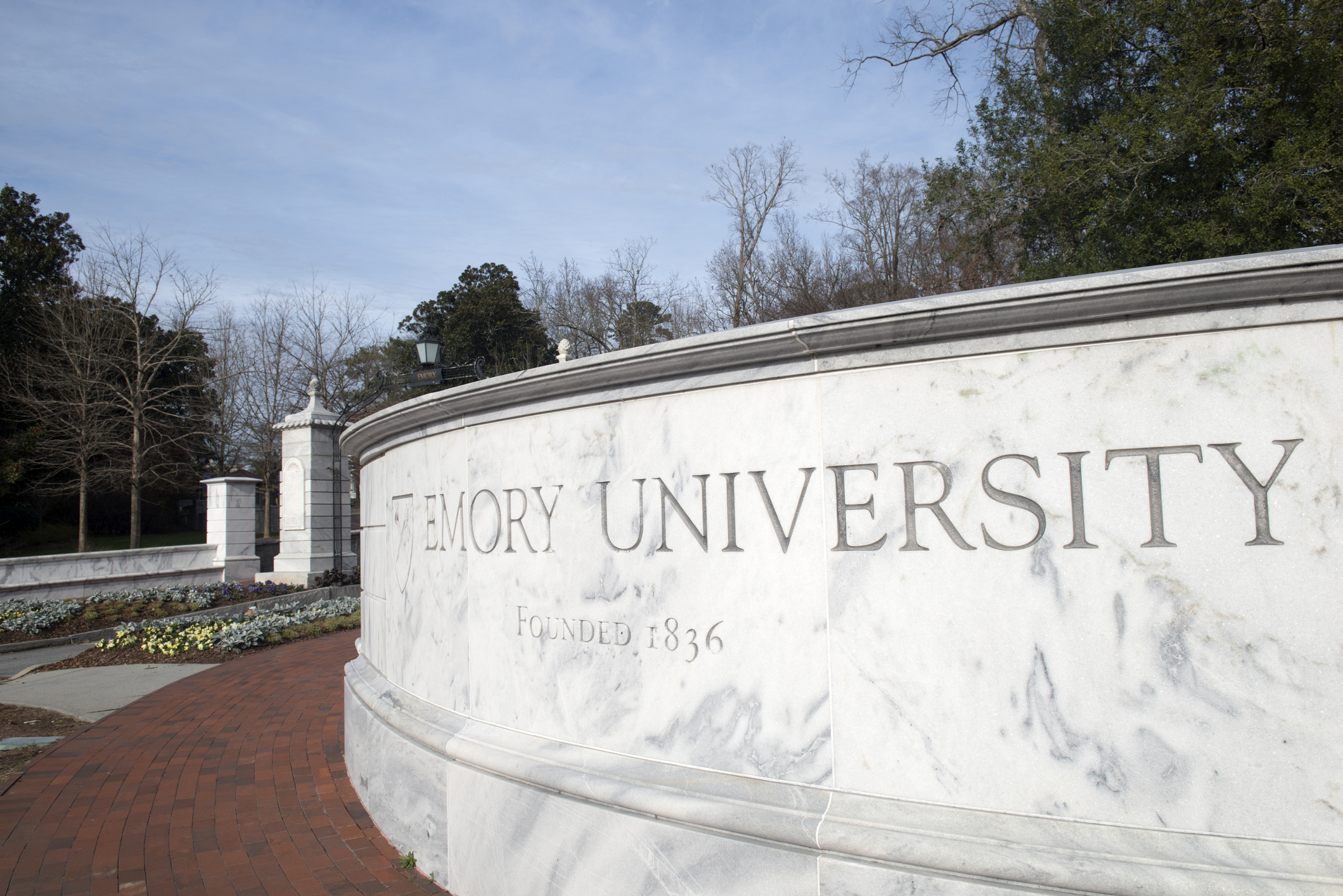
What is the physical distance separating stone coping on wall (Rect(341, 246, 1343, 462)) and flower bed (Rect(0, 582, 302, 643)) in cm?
1251

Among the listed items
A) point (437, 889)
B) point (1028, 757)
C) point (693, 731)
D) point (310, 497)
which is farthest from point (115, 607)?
point (1028, 757)

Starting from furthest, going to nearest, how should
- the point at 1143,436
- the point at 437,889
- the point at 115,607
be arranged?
the point at 115,607
the point at 437,889
the point at 1143,436

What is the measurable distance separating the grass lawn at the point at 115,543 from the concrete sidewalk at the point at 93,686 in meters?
18.8

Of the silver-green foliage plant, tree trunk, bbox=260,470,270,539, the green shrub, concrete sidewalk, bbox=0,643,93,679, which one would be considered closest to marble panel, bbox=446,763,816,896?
concrete sidewalk, bbox=0,643,93,679

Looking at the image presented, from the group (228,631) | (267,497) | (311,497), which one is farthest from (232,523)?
(267,497)

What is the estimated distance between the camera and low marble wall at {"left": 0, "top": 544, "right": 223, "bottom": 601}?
1409cm

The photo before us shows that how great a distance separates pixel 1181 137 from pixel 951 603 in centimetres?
1324

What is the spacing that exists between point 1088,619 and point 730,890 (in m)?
1.37

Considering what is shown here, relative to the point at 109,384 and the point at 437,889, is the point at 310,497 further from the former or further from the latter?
the point at 109,384

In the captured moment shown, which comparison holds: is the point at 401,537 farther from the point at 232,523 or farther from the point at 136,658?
the point at 232,523

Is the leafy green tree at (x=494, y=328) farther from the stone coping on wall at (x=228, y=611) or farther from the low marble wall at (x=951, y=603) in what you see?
the low marble wall at (x=951, y=603)

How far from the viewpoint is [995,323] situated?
222cm

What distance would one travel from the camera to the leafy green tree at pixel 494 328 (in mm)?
32875

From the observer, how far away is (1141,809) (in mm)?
2061
